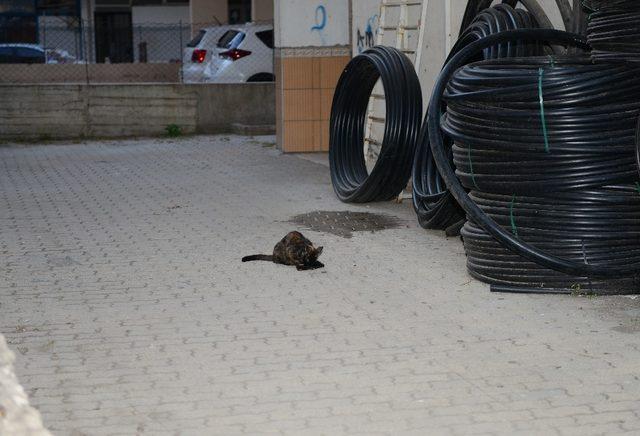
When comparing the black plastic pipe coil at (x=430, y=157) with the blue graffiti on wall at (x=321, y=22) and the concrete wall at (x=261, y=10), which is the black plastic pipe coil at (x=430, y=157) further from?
the concrete wall at (x=261, y=10)

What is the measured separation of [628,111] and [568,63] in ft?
1.60

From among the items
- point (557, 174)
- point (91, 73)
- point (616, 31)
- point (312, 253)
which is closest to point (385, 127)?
point (312, 253)

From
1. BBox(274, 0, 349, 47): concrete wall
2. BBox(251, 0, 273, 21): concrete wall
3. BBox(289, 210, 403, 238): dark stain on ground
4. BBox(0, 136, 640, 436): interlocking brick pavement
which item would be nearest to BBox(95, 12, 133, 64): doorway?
BBox(251, 0, 273, 21): concrete wall

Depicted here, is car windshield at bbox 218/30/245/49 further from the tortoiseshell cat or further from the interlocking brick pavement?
the tortoiseshell cat

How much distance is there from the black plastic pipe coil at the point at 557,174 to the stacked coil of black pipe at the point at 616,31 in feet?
0.31

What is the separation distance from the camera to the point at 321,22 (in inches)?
575

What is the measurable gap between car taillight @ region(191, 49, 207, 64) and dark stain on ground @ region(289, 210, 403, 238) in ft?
38.0

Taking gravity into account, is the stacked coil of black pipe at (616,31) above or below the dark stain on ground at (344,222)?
above

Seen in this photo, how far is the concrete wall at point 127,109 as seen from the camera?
18.2 m

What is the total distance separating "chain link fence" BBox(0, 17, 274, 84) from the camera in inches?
810

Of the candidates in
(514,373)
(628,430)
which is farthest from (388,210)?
(628,430)

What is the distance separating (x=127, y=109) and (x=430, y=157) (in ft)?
35.0

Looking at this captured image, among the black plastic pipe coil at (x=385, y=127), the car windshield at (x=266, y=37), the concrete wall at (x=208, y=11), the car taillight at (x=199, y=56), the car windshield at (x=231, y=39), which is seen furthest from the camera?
the concrete wall at (x=208, y=11)

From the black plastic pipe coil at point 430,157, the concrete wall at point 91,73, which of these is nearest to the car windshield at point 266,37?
the concrete wall at point 91,73
